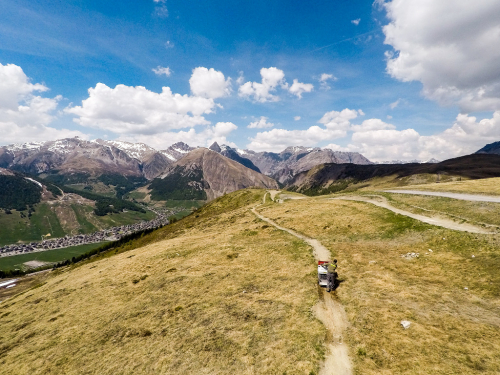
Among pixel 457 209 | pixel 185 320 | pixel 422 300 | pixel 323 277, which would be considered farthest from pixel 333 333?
pixel 457 209

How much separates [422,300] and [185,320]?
904 inches

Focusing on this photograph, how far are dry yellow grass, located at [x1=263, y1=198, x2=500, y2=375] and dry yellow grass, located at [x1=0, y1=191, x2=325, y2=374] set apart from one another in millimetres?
4210

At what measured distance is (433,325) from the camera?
1806 centimetres

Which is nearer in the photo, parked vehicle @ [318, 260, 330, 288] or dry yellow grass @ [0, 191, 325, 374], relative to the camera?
dry yellow grass @ [0, 191, 325, 374]

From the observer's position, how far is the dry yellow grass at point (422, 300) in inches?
600

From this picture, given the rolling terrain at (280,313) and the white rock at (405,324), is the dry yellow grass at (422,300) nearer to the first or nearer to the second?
the rolling terrain at (280,313)

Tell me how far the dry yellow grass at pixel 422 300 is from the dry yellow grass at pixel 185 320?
4.21 m

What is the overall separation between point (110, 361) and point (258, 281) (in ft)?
55.7

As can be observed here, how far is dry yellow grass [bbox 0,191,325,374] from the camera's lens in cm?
1881

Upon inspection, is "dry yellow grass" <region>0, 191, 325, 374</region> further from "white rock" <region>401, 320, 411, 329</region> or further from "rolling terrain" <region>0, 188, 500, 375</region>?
"white rock" <region>401, 320, 411, 329</region>

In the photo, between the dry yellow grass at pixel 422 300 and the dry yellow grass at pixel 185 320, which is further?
the dry yellow grass at pixel 185 320

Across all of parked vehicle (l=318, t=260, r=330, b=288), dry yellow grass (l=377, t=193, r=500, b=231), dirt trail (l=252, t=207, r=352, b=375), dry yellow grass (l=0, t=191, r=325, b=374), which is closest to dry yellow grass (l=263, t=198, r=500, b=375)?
dirt trail (l=252, t=207, r=352, b=375)

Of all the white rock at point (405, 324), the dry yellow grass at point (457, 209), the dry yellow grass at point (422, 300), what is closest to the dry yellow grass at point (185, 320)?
the dry yellow grass at point (422, 300)

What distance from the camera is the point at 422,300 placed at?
21.4 metres
